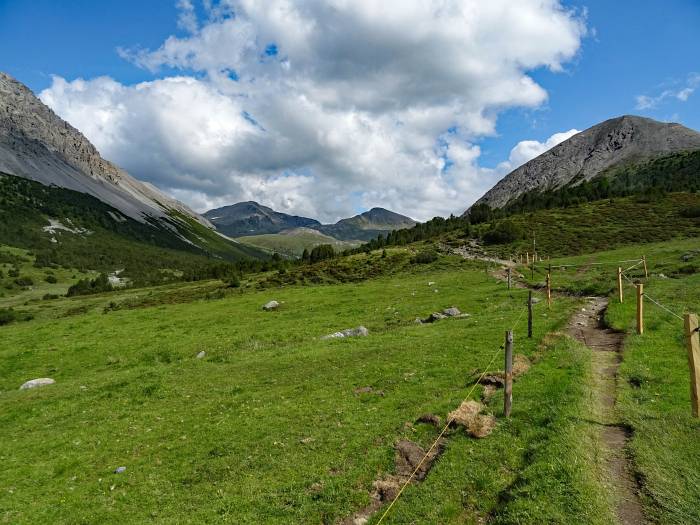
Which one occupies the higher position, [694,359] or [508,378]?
[694,359]

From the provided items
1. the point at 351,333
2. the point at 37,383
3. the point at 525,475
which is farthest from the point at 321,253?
the point at 525,475

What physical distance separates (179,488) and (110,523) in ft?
6.45

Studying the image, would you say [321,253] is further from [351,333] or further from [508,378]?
[508,378]

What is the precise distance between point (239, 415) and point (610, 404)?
48.8 feet

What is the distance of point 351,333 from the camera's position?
33.1 m

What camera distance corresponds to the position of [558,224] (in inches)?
3452

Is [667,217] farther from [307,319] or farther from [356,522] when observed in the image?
[356,522]

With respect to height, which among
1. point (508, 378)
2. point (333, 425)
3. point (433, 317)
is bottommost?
point (333, 425)

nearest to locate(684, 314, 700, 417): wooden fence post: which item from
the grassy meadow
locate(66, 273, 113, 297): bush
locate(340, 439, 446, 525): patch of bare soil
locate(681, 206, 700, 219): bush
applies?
the grassy meadow

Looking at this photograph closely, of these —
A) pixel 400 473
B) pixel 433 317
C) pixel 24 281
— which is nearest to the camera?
pixel 400 473

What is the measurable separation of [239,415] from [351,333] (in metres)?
15.9

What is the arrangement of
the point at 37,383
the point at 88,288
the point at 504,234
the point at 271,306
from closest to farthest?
the point at 37,383 < the point at 271,306 < the point at 504,234 < the point at 88,288

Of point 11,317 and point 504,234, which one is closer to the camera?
point 11,317

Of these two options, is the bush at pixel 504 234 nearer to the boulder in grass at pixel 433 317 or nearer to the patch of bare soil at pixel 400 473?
the boulder in grass at pixel 433 317
